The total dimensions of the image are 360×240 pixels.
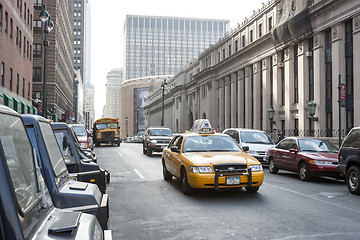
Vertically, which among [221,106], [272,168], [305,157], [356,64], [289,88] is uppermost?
[356,64]

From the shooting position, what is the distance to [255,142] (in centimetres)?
1894

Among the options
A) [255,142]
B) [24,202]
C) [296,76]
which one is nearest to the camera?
[24,202]

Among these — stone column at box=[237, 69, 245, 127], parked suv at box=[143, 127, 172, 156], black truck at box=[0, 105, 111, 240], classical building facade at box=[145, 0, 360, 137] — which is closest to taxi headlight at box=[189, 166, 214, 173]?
black truck at box=[0, 105, 111, 240]

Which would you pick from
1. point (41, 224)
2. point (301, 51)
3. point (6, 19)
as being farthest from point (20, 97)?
point (41, 224)

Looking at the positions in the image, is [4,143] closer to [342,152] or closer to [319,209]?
[319,209]

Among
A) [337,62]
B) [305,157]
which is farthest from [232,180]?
[337,62]

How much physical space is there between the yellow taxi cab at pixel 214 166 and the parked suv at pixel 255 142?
7.28 metres

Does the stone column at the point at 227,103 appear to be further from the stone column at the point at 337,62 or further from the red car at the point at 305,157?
the red car at the point at 305,157

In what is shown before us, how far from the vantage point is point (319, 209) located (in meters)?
8.10

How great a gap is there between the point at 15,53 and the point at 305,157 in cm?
2692

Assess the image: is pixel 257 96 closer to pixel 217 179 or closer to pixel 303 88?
pixel 303 88

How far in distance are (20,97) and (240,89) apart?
2701 centimetres

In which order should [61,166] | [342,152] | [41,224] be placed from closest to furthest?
[41,224] → [61,166] → [342,152]

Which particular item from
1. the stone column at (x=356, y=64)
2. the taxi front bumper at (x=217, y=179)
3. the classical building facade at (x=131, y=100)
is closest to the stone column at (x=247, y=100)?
the stone column at (x=356, y=64)
